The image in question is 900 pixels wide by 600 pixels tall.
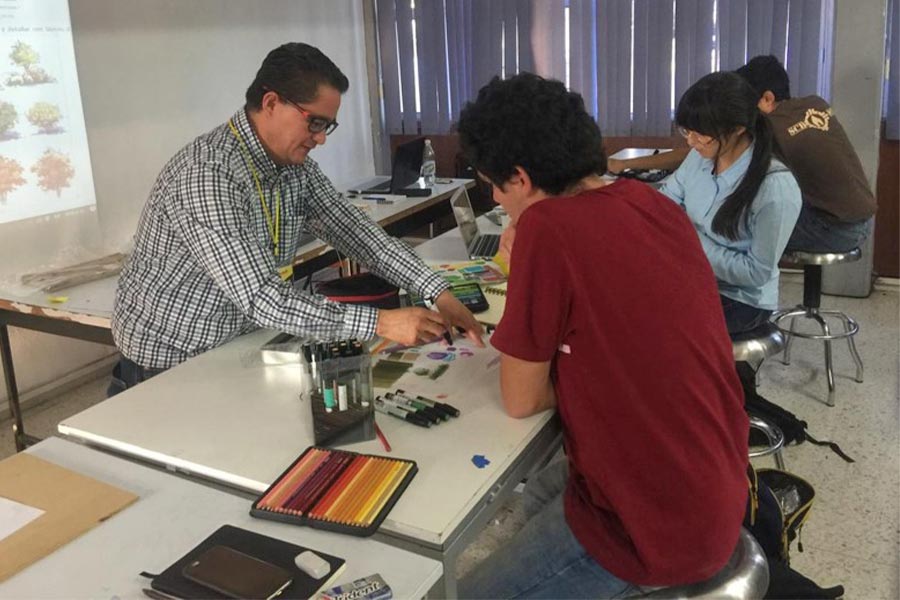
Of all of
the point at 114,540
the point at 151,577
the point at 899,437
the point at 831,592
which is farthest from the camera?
the point at 899,437

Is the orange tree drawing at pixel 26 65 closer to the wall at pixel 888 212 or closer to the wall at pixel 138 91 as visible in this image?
the wall at pixel 138 91

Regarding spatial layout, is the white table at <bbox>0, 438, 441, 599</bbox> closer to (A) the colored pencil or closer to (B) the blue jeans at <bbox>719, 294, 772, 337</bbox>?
(A) the colored pencil

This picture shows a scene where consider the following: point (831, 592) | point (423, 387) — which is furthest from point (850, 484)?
point (423, 387)

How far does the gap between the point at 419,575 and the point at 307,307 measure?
71 centimetres

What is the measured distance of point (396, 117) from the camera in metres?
5.55

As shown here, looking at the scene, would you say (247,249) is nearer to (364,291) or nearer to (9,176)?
(364,291)

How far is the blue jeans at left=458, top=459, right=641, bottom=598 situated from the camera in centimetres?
126

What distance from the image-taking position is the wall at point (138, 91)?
3.47 m

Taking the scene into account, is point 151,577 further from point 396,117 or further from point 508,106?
point 396,117

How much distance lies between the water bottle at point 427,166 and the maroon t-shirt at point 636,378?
308 cm

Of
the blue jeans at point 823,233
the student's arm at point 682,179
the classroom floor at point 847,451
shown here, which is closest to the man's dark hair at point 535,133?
the classroom floor at point 847,451

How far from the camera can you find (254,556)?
110cm

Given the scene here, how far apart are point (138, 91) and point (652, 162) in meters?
2.42

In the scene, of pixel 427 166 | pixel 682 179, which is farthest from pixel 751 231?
pixel 427 166
